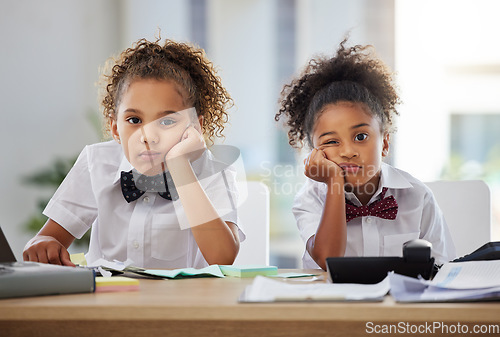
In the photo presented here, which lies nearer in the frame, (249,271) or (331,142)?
(249,271)

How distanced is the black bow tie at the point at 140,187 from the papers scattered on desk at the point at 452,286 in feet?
2.62

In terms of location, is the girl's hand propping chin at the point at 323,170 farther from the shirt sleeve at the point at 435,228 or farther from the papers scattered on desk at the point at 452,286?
the papers scattered on desk at the point at 452,286

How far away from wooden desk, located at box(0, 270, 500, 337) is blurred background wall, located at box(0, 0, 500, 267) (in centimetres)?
291

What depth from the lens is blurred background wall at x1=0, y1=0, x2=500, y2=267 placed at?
13.1 feet

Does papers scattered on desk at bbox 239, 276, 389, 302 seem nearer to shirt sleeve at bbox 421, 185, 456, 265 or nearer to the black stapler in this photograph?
the black stapler

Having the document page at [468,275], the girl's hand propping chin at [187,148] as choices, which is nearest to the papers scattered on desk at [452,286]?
the document page at [468,275]

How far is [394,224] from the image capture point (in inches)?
62.5

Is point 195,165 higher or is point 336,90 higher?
point 336,90

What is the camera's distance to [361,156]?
152cm

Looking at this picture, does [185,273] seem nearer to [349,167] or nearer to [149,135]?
[149,135]

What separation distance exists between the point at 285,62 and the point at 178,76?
329cm

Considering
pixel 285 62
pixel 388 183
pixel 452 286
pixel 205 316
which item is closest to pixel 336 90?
pixel 388 183

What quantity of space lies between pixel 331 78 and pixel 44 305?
3.80ft

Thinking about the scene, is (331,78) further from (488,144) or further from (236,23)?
(488,144)
